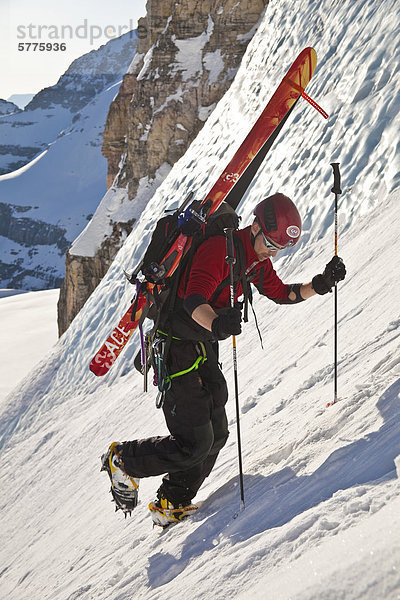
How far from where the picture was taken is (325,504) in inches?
98.7

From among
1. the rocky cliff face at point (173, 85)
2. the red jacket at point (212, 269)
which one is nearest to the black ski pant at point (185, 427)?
the red jacket at point (212, 269)

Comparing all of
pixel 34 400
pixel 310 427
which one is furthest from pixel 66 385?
pixel 310 427

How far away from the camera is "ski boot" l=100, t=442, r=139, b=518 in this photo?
385cm

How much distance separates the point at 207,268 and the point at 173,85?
23509mm

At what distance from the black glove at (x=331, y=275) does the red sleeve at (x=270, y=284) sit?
0.29 meters

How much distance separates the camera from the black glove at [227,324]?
296cm

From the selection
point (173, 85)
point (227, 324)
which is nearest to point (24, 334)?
point (173, 85)

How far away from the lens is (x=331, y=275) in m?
3.70

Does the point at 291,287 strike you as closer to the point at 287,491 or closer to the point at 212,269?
the point at 212,269

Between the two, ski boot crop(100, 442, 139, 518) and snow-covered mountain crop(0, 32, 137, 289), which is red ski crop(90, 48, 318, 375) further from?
snow-covered mountain crop(0, 32, 137, 289)

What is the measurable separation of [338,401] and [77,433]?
6135mm

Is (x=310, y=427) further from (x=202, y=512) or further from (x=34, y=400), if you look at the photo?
(x=34, y=400)

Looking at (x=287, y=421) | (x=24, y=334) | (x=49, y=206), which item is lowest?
(x=49, y=206)

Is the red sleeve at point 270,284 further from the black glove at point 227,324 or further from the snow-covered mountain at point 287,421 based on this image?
the black glove at point 227,324
